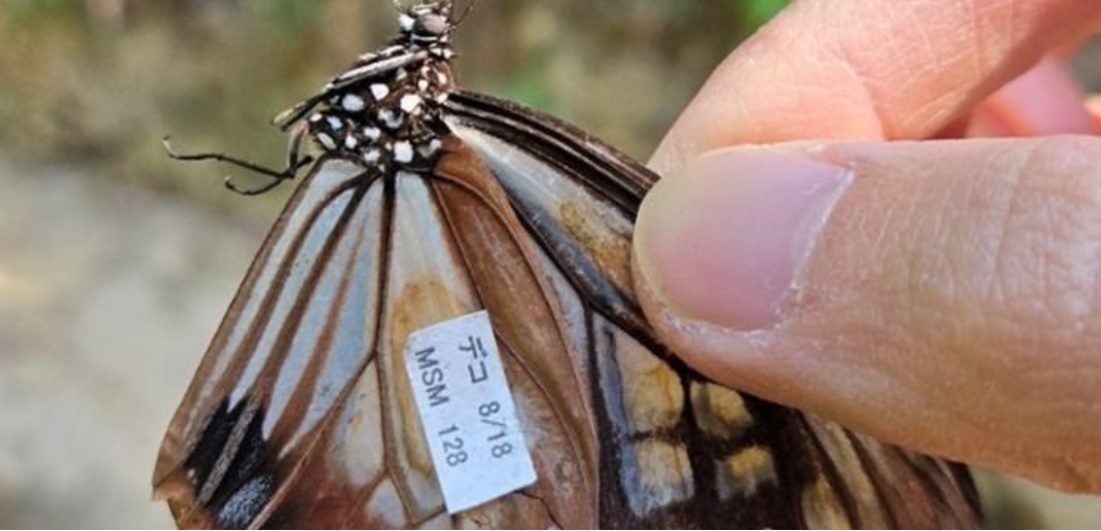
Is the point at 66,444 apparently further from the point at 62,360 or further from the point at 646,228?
the point at 646,228

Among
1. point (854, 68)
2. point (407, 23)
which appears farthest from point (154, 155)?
point (407, 23)

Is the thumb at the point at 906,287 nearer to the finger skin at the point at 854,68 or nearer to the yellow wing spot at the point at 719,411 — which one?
the yellow wing spot at the point at 719,411

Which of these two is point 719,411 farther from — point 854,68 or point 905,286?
point 854,68

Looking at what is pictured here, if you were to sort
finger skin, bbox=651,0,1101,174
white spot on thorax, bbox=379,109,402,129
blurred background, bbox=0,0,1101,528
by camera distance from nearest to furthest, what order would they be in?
white spot on thorax, bbox=379,109,402,129, finger skin, bbox=651,0,1101,174, blurred background, bbox=0,0,1101,528

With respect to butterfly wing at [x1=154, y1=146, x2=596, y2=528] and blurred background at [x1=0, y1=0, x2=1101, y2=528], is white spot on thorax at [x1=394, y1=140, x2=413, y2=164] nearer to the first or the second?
butterfly wing at [x1=154, y1=146, x2=596, y2=528]

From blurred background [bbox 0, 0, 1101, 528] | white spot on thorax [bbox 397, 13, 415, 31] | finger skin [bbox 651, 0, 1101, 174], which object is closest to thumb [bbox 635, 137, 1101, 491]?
white spot on thorax [bbox 397, 13, 415, 31]

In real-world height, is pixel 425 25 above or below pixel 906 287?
above

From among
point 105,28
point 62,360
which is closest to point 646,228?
point 105,28
